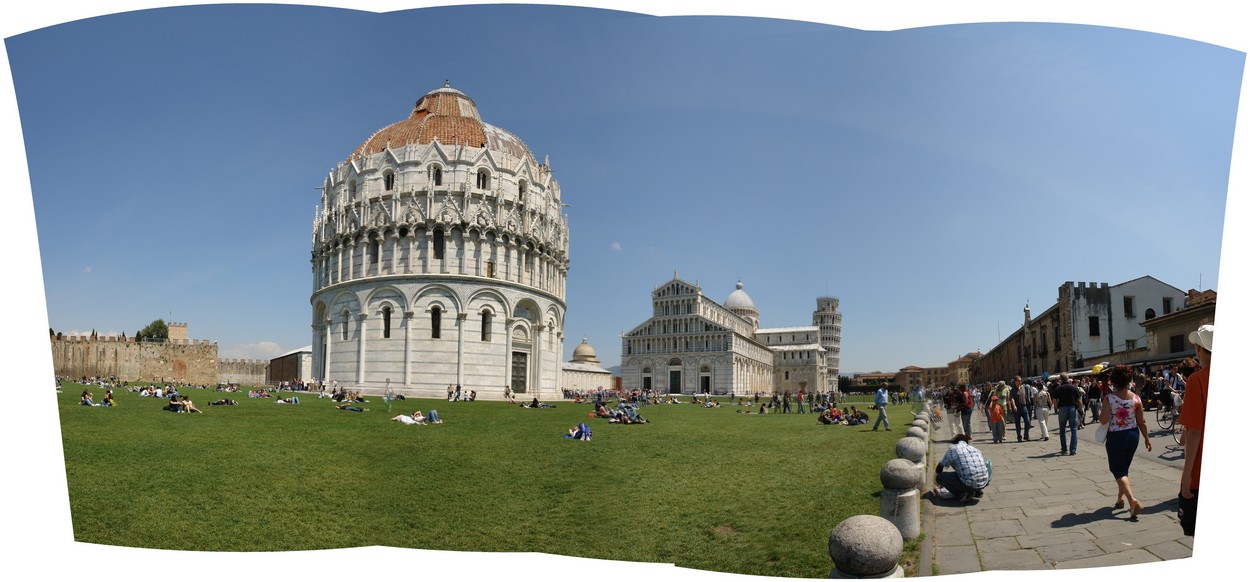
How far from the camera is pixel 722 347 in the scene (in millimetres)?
7625

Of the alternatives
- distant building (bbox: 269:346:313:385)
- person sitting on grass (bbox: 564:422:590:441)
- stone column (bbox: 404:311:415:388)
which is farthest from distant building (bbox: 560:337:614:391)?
stone column (bbox: 404:311:415:388)

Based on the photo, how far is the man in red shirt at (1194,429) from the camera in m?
4.52

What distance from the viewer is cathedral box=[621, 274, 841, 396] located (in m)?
6.41

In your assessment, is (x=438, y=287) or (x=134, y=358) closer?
(x=134, y=358)

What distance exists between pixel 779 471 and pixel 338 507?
4.36 m

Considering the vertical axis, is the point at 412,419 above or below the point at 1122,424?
below

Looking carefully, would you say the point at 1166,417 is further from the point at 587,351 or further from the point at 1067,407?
the point at 587,351

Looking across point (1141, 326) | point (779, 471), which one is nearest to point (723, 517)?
point (779, 471)

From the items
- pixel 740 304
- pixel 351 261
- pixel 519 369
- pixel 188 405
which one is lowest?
pixel 519 369

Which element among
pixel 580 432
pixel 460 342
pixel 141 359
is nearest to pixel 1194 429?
pixel 580 432

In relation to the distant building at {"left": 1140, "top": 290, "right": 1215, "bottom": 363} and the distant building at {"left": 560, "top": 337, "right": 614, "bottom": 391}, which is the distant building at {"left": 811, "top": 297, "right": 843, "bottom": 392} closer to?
the distant building at {"left": 1140, "top": 290, "right": 1215, "bottom": 363}

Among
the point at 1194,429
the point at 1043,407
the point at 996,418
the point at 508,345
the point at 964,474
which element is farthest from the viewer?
the point at 508,345

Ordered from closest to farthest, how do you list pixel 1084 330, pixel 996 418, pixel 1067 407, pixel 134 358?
pixel 1084 330 < pixel 134 358 < pixel 1067 407 < pixel 996 418

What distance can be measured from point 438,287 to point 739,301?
22.7 m
